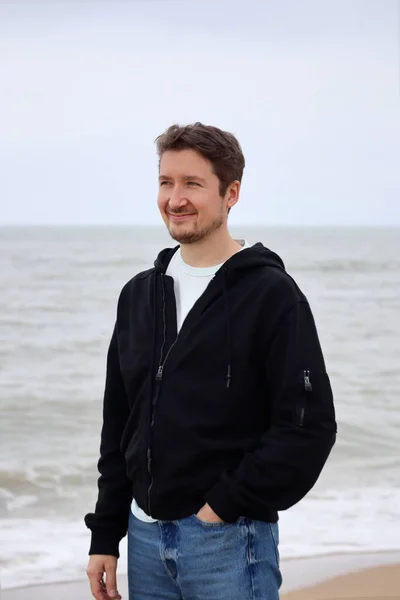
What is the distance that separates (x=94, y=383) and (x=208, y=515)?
687 cm

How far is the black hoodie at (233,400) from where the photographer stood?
143 centimetres

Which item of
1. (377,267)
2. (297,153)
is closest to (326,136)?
(297,153)

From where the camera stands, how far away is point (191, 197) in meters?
1.52

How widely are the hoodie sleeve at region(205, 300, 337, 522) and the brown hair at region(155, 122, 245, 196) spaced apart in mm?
290

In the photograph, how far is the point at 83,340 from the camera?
410 inches

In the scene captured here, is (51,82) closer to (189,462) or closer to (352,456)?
(352,456)

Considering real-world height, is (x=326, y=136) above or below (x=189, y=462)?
above

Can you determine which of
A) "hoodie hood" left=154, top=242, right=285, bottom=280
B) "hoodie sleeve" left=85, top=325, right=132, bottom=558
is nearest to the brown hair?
"hoodie hood" left=154, top=242, right=285, bottom=280

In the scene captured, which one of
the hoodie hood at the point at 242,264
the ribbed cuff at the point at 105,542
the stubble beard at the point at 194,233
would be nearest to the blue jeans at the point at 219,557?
the ribbed cuff at the point at 105,542

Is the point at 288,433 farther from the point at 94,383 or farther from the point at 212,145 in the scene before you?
the point at 94,383

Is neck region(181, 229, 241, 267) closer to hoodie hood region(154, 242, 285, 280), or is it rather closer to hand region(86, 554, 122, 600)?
hoodie hood region(154, 242, 285, 280)

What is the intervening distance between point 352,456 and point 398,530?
169 cm

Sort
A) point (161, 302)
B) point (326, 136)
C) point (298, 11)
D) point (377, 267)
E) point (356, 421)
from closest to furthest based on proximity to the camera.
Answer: point (161, 302)
point (356, 421)
point (298, 11)
point (377, 267)
point (326, 136)

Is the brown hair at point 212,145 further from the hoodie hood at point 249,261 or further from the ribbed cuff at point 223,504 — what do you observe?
the ribbed cuff at point 223,504
